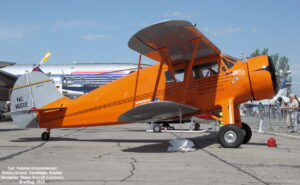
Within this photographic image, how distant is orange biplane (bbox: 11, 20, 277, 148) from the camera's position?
8.15 m

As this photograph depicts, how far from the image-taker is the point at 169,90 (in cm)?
942

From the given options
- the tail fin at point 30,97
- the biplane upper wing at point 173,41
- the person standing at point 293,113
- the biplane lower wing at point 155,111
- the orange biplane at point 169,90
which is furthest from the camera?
the person standing at point 293,113

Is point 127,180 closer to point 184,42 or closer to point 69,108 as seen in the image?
point 184,42

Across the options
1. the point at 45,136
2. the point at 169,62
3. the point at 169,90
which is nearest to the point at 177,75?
the point at 169,90

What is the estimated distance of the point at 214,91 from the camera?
29.5 ft

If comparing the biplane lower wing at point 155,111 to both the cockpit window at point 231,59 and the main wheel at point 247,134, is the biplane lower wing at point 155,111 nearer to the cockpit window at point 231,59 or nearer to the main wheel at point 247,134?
the cockpit window at point 231,59

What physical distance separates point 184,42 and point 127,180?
4811mm

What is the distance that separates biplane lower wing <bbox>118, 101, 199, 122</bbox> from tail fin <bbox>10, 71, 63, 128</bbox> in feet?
12.1

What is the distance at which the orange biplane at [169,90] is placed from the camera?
8.15m

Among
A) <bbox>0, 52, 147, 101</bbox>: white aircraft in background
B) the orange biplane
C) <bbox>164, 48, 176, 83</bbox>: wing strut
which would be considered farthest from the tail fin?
<bbox>0, 52, 147, 101</bbox>: white aircraft in background

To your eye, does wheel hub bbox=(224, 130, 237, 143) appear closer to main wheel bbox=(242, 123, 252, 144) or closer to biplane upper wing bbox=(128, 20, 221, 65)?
main wheel bbox=(242, 123, 252, 144)

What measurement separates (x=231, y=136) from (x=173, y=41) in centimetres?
285

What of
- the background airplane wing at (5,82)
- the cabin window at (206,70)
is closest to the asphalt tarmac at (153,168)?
the cabin window at (206,70)

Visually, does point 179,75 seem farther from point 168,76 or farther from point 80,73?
point 80,73
